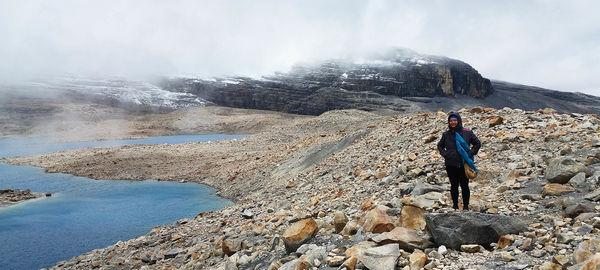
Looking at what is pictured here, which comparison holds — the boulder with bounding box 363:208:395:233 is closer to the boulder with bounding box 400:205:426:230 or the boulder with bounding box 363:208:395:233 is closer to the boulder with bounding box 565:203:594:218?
the boulder with bounding box 400:205:426:230

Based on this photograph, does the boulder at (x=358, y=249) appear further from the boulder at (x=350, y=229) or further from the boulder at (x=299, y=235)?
the boulder at (x=299, y=235)

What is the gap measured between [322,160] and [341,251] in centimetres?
1883

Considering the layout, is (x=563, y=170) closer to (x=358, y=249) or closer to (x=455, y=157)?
(x=455, y=157)

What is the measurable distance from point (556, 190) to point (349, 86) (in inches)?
5623

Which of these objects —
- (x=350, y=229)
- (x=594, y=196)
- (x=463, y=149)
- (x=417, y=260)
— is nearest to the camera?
(x=417, y=260)

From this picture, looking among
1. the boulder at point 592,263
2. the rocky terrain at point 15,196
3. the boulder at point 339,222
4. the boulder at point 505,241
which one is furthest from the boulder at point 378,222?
the rocky terrain at point 15,196

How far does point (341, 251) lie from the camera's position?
9008mm

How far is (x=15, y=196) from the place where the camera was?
116ft

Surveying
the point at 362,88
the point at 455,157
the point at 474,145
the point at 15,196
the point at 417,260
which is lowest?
the point at 15,196

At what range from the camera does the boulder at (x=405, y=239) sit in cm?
806

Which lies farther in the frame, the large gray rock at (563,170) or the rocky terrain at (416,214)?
the large gray rock at (563,170)

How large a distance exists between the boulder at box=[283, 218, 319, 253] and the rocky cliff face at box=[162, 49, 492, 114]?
12933cm

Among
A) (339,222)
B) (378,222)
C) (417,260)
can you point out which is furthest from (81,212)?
(417,260)

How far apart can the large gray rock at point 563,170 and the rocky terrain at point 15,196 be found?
34816 millimetres
